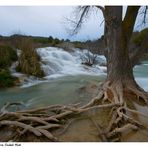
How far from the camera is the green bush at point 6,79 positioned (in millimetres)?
7346

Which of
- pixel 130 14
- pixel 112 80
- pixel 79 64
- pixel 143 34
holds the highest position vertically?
pixel 130 14

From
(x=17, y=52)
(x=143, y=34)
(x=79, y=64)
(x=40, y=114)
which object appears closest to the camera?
(x=40, y=114)

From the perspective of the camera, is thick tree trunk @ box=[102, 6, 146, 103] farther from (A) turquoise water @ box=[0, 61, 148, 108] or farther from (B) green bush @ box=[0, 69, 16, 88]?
(B) green bush @ box=[0, 69, 16, 88]

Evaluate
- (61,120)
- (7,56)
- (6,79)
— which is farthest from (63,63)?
(61,120)

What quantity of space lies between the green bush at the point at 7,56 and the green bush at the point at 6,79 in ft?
1.49

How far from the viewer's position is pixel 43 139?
3.59 meters

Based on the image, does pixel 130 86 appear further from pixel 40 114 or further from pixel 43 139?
pixel 43 139

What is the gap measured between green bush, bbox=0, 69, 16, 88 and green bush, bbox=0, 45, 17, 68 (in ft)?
1.49

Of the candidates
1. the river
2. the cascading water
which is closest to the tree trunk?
the river

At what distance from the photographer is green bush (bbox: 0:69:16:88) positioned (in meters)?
7.35

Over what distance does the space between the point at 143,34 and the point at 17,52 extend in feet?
13.8

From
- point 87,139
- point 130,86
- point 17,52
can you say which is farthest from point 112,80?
point 17,52

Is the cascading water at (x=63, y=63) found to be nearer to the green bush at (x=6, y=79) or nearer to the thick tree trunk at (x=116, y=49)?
the green bush at (x=6, y=79)
